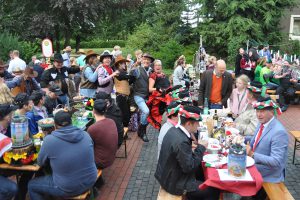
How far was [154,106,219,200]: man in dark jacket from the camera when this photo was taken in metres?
4.22

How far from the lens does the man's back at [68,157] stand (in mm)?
4559

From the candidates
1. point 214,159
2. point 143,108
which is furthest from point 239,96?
point 214,159

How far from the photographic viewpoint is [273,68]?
12.5 m

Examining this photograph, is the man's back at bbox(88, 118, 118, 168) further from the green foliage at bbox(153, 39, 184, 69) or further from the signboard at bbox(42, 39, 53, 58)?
the green foliage at bbox(153, 39, 184, 69)

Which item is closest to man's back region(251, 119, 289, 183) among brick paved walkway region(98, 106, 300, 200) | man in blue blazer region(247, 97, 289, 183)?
man in blue blazer region(247, 97, 289, 183)

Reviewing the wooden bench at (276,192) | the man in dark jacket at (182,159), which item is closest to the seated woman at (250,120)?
the wooden bench at (276,192)

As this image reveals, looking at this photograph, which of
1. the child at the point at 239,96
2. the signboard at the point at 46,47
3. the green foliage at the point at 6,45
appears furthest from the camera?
the green foliage at the point at 6,45

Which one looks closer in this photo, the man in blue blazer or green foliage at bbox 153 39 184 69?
the man in blue blazer

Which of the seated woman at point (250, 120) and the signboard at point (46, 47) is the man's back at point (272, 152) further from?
the signboard at point (46, 47)

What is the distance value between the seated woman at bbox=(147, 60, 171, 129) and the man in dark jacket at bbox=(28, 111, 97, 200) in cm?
391

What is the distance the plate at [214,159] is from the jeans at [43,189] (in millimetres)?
1787

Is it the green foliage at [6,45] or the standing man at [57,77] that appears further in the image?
the green foliage at [6,45]

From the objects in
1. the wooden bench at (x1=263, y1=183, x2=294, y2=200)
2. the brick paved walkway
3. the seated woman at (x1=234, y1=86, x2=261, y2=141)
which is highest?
the seated woman at (x1=234, y1=86, x2=261, y2=141)

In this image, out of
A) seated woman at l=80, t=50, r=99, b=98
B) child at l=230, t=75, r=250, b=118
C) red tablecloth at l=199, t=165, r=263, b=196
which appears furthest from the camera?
seated woman at l=80, t=50, r=99, b=98
